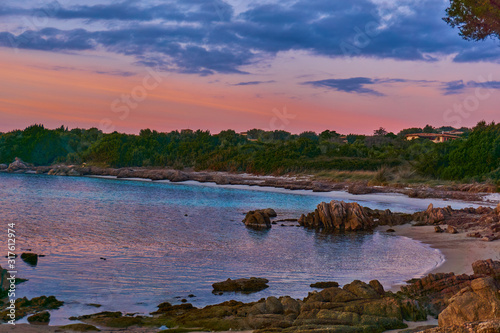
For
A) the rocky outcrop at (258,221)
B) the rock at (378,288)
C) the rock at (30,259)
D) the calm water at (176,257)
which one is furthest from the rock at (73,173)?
the rock at (378,288)

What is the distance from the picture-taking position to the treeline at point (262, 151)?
45000 mm

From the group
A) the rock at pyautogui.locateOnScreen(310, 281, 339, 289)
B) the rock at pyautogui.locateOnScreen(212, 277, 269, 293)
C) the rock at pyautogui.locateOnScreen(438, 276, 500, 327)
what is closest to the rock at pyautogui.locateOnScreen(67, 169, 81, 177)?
the rock at pyautogui.locateOnScreen(212, 277, 269, 293)

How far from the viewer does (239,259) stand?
57.1 ft

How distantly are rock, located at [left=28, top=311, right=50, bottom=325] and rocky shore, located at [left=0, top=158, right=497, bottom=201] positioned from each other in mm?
31838

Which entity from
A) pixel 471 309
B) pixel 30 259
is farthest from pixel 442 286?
pixel 30 259

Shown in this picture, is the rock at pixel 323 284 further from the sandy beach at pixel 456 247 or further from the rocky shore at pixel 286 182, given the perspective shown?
the rocky shore at pixel 286 182

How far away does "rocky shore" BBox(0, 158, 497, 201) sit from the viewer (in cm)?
3719

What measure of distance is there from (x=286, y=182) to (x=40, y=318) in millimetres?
48018

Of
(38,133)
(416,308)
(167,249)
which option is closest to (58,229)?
(167,249)

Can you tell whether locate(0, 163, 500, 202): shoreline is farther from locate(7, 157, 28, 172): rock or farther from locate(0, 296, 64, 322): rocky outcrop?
locate(0, 296, 64, 322): rocky outcrop

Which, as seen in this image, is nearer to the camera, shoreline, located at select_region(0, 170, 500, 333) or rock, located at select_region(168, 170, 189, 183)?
shoreline, located at select_region(0, 170, 500, 333)

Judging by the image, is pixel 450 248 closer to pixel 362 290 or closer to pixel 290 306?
pixel 362 290

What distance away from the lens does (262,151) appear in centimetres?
7556

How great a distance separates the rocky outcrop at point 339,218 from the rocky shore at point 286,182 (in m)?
13.0
